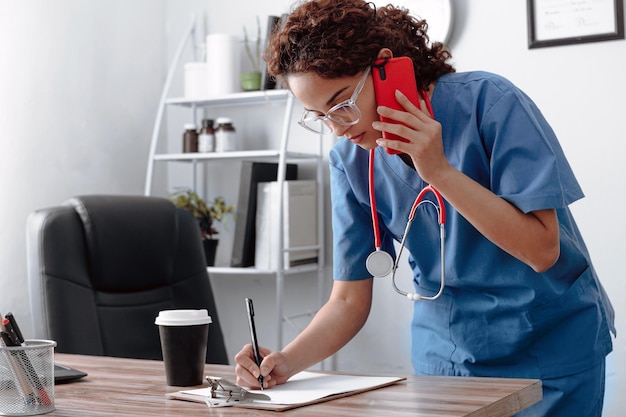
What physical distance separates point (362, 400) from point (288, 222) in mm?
1684

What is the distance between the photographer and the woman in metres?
1.29

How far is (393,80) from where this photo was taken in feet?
4.47

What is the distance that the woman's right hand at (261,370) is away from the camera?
1.29 meters

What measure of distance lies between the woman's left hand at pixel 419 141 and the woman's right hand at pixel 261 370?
0.37 m

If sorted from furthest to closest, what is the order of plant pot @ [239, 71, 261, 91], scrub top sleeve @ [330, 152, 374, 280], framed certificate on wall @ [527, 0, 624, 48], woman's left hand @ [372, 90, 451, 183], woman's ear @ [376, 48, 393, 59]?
plant pot @ [239, 71, 261, 91] → framed certificate on wall @ [527, 0, 624, 48] → scrub top sleeve @ [330, 152, 374, 280] → woman's ear @ [376, 48, 393, 59] → woman's left hand @ [372, 90, 451, 183]

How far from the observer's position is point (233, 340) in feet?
10.6

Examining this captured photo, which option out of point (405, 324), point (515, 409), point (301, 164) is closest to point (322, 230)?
point (301, 164)

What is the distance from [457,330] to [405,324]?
4.58 ft

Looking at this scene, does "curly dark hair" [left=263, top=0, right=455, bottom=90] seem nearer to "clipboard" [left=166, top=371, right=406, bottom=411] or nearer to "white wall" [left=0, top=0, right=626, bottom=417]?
"clipboard" [left=166, top=371, right=406, bottom=411]

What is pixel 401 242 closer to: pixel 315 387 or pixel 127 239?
pixel 315 387

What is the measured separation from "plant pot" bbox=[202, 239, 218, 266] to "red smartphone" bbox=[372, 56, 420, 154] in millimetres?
1722

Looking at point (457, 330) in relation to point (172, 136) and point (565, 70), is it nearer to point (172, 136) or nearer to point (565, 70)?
point (565, 70)

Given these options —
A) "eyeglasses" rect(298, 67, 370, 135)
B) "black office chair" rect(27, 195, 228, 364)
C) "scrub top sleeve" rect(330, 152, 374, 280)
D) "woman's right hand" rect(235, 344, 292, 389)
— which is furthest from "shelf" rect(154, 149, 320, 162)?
"woman's right hand" rect(235, 344, 292, 389)

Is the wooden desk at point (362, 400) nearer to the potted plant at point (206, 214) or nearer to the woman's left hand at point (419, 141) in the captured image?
the woman's left hand at point (419, 141)
